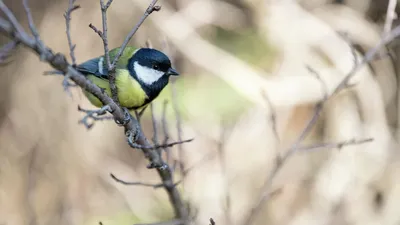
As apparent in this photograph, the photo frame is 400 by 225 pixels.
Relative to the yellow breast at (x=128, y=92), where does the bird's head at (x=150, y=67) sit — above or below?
above

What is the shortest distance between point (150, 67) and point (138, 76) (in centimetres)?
6

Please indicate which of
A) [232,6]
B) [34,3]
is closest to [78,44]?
[34,3]

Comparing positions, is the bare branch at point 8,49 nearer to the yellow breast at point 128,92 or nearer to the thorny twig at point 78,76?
the thorny twig at point 78,76

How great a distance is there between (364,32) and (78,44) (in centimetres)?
236

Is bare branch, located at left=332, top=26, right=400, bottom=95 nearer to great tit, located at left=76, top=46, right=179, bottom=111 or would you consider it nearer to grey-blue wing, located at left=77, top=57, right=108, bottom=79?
great tit, located at left=76, top=46, right=179, bottom=111

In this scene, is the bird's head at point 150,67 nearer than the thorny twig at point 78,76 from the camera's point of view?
No

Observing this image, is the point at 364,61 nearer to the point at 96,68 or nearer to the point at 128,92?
the point at 128,92

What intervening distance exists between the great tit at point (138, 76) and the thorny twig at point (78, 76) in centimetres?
30

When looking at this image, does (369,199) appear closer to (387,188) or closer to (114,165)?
(387,188)

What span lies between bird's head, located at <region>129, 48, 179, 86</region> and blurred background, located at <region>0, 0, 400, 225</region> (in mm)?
1353

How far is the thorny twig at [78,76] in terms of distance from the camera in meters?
1.03

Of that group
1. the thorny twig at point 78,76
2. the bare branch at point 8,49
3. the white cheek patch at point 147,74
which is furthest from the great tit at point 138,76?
the bare branch at point 8,49

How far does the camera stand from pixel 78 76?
4.04 ft

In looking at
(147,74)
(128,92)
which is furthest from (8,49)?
(147,74)
